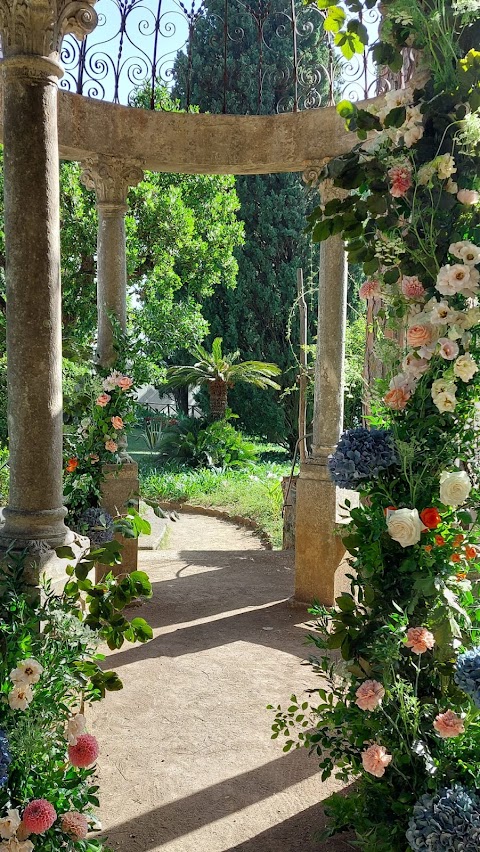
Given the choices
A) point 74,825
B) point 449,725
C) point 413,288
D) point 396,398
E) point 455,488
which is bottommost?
point 74,825

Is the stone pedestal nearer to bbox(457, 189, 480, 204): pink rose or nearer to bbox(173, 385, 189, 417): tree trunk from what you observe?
bbox(457, 189, 480, 204): pink rose

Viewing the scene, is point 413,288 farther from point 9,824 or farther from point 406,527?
point 9,824

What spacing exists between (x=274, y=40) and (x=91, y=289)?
Result: 1035 cm

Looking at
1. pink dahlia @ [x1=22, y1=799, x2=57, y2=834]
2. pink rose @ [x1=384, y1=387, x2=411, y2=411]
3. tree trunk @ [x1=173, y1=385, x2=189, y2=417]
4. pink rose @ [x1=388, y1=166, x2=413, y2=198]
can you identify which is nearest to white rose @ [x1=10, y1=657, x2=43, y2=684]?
pink dahlia @ [x1=22, y1=799, x2=57, y2=834]

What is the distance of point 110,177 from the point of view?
6160 mm

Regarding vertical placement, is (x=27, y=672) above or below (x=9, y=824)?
above

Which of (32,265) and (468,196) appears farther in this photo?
(32,265)

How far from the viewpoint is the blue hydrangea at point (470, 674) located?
202 centimetres

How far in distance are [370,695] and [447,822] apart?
0.40 m

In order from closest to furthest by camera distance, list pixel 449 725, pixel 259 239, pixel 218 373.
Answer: pixel 449 725
pixel 218 373
pixel 259 239

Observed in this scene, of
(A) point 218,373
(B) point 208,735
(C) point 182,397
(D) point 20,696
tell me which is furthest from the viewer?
(C) point 182,397

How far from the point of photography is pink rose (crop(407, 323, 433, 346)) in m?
2.32

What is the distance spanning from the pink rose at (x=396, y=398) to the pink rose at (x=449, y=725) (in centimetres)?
98

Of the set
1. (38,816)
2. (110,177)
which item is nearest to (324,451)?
(110,177)
